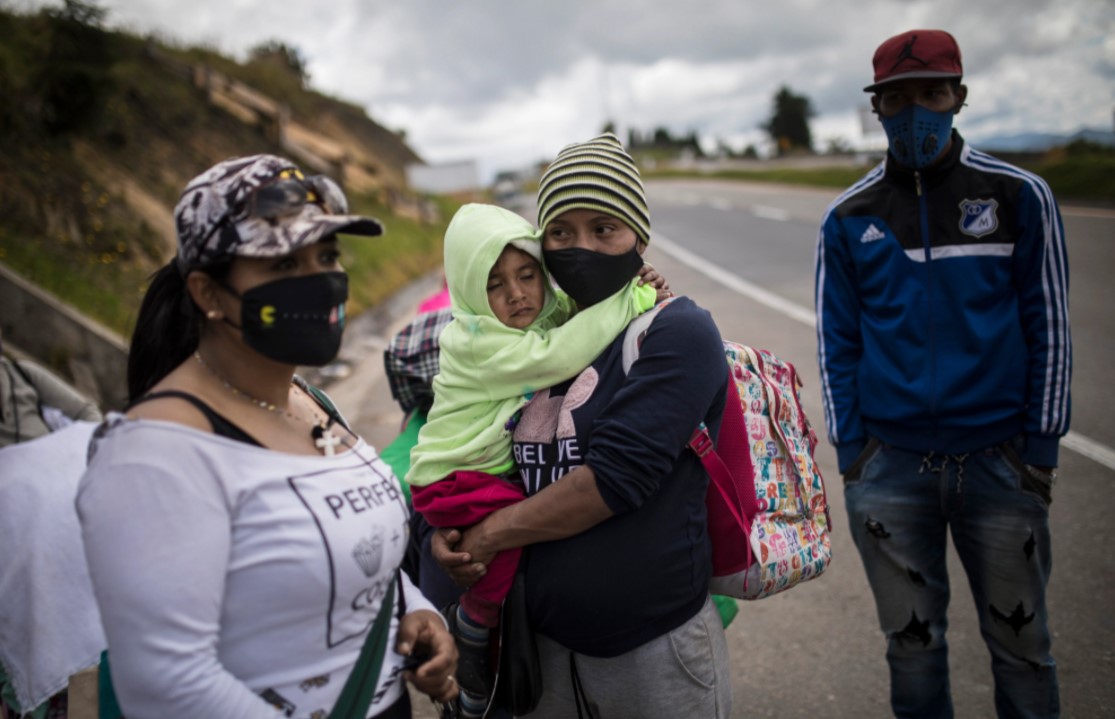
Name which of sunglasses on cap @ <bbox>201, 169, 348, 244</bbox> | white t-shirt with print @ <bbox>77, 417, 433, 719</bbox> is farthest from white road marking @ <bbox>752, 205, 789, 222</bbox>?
white t-shirt with print @ <bbox>77, 417, 433, 719</bbox>

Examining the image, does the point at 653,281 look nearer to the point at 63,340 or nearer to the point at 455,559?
the point at 455,559

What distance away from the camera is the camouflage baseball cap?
65.6 inches

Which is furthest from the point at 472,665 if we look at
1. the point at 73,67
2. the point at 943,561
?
the point at 73,67

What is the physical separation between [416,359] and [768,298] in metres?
9.11

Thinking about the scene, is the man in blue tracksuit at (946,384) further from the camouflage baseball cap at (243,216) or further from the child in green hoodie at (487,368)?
the camouflage baseball cap at (243,216)

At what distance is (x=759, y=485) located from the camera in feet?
7.47

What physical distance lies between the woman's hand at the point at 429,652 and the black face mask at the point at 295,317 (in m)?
0.68

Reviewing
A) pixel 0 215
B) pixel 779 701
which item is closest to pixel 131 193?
pixel 0 215

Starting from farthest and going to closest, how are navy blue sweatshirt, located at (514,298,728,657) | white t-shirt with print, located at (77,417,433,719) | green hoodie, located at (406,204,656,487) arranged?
green hoodie, located at (406,204,656,487), navy blue sweatshirt, located at (514,298,728,657), white t-shirt with print, located at (77,417,433,719)

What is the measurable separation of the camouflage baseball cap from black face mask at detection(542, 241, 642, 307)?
2.15ft

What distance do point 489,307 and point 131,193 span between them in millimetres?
10523

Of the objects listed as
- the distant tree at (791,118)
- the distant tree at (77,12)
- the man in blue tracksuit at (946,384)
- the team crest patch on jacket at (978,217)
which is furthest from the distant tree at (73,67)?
the distant tree at (791,118)

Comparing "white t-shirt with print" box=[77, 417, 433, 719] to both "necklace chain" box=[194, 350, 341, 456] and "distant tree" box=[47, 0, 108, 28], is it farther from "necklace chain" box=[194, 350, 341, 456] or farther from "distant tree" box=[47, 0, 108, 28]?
"distant tree" box=[47, 0, 108, 28]

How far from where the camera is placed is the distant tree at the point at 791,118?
230 feet
